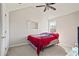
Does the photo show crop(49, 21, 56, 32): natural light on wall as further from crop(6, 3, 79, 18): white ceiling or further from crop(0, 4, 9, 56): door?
crop(0, 4, 9, 56): door

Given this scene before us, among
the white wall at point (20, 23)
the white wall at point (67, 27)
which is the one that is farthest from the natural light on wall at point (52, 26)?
the white wall at point (20, 23)

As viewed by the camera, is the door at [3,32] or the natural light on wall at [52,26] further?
the natural light on wall at [52,26]

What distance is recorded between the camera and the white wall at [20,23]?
1.97 meters

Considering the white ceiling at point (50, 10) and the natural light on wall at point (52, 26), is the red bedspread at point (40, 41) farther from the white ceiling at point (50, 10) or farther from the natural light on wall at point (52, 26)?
the white ceiling at point (50, 10)

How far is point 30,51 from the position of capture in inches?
77.9

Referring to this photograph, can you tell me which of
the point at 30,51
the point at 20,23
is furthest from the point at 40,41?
the point at 20,23

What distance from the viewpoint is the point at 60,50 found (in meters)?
1.98

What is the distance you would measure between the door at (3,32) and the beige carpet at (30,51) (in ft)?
0.26

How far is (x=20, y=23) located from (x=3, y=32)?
25 cm

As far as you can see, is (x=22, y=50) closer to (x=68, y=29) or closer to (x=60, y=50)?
(x=60, y=50)

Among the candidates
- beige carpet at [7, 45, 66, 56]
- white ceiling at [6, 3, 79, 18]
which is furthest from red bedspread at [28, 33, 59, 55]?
white ceiling at [6, 3, 79, 18]

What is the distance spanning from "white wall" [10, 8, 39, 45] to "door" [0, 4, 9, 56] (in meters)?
0.07

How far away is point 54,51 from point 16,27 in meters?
0.60

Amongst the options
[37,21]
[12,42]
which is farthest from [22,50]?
[37,21]
